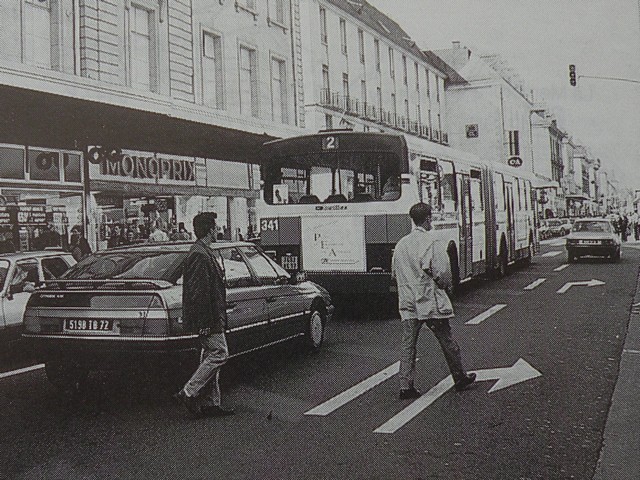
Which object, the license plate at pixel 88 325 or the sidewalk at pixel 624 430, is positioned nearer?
the sidewalk at pixel 624 430

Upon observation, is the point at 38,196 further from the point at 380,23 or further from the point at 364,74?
the point at 380,23

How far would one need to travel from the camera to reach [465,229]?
52.8 ft

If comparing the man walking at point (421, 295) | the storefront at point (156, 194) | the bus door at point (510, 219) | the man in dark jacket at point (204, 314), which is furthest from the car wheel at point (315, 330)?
the storefront at point (156, 194)

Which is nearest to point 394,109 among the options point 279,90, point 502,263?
point 279,90

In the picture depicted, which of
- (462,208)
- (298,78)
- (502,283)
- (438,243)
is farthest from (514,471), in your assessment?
(298,78)

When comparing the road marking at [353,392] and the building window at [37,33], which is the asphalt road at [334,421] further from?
the building window at [37,33]

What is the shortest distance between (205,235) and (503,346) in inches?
194

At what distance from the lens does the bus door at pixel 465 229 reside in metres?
15.8

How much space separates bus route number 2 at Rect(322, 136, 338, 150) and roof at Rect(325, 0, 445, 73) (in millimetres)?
30582

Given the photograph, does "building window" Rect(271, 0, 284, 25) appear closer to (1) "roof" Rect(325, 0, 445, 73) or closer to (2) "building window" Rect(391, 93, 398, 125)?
(1) "roof" Rect(325, 0, 445, 73)

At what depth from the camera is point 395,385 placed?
753 cm

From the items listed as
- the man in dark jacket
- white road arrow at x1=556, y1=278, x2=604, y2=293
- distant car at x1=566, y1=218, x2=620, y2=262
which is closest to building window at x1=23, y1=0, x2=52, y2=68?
white road arrow at x1=556, y1=278, x2=604, y2=293

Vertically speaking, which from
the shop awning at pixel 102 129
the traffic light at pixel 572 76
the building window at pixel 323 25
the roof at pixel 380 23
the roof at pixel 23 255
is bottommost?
the roof at pixel 23 255

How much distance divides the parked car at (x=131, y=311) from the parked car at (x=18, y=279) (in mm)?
2102
